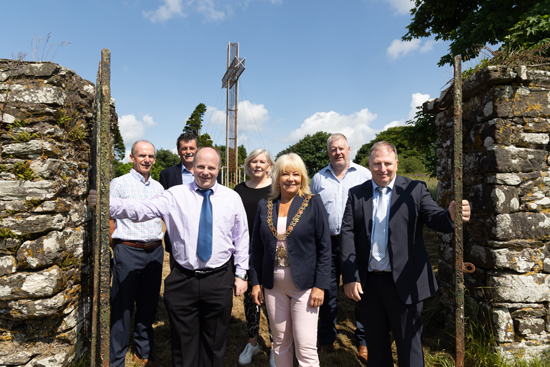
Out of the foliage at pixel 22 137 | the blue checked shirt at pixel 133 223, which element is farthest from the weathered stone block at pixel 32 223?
the foliage at pixel 22 137

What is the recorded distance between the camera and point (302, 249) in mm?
2621

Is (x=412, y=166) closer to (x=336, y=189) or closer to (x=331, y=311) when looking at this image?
(x=336, y=189)

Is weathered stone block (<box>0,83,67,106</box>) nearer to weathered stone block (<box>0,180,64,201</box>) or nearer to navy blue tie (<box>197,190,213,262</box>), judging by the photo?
weathered stone block (<box>0,180,64,201</box>)

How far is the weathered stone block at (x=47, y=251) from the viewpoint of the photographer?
2719 millimetres

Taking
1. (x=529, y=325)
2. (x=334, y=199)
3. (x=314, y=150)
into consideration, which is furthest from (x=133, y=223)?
(x=314, y=150)

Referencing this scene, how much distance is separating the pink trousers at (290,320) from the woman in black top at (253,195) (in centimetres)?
93

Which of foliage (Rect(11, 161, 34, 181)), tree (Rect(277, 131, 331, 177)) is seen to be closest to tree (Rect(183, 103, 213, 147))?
tree (Rect(277, 131, 331, 177))

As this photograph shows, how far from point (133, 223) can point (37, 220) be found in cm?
78

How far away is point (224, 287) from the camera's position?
2.63m

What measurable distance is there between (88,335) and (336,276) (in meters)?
2.71

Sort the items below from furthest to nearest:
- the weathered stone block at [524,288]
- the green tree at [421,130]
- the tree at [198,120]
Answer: the tree at [198,120]
the green tree at [421,130]
the weathered stone block at [524,288]

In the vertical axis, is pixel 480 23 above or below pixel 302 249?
above

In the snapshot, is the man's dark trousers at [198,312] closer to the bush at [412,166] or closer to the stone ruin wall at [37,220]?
the stone ruin wall at [37,220]

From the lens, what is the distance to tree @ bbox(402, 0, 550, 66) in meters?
5.57
